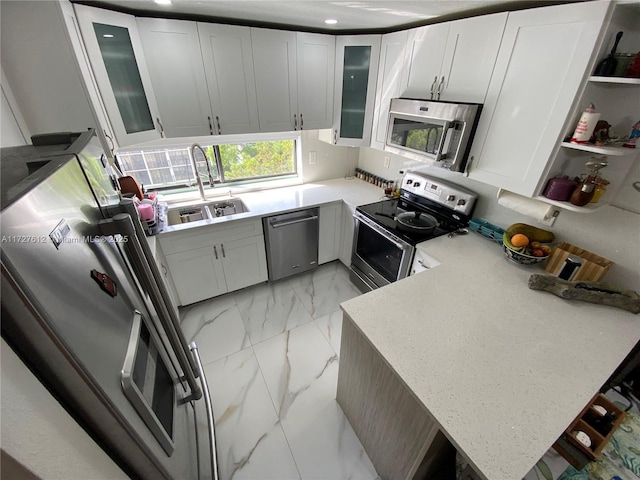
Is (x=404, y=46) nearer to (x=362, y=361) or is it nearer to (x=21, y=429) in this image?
(x=362, y=361)

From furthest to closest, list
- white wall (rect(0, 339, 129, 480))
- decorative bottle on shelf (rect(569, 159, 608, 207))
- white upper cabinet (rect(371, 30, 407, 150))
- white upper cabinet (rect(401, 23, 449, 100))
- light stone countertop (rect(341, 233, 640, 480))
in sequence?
1. white upper cabinet (rect(371, 30, 407, 150))
2. white upper cabinet (rect(401, 23, 449, 100))
3. decorative bottle on shelf (rect(569, 159, 608, 207))
4. light stone countertop (rect(341, 233, 640, 480))
5. white wall (rect(0, 339, 129, 480))

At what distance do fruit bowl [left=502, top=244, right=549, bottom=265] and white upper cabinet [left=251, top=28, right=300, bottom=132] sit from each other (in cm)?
192

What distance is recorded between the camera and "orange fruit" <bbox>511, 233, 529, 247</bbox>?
5.16 feet

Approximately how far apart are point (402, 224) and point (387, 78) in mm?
1202

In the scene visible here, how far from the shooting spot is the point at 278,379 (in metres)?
1.90

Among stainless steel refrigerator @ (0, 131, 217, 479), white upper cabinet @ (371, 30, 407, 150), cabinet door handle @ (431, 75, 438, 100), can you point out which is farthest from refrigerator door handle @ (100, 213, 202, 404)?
white upper cabinet @ (371, 30, 407, 150)

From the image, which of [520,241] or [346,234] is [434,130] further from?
[346,234]

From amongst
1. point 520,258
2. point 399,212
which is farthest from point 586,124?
point 399,212

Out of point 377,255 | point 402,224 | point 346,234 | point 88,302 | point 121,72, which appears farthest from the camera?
point 346,234

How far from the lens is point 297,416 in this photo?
1697mm

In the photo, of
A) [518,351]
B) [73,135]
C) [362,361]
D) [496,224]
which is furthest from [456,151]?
[73,135]

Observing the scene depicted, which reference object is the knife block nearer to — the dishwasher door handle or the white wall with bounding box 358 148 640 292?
the white wall with bounding box 358 148 640 292

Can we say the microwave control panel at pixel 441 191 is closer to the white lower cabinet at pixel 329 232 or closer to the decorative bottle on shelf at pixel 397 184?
the decorative bottle on shelf at pixel 397 184

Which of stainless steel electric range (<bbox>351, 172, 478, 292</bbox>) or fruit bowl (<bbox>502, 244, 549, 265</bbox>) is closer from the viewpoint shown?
fruit bowl (<bbox>502, 244, 549, 265</bbox>)
